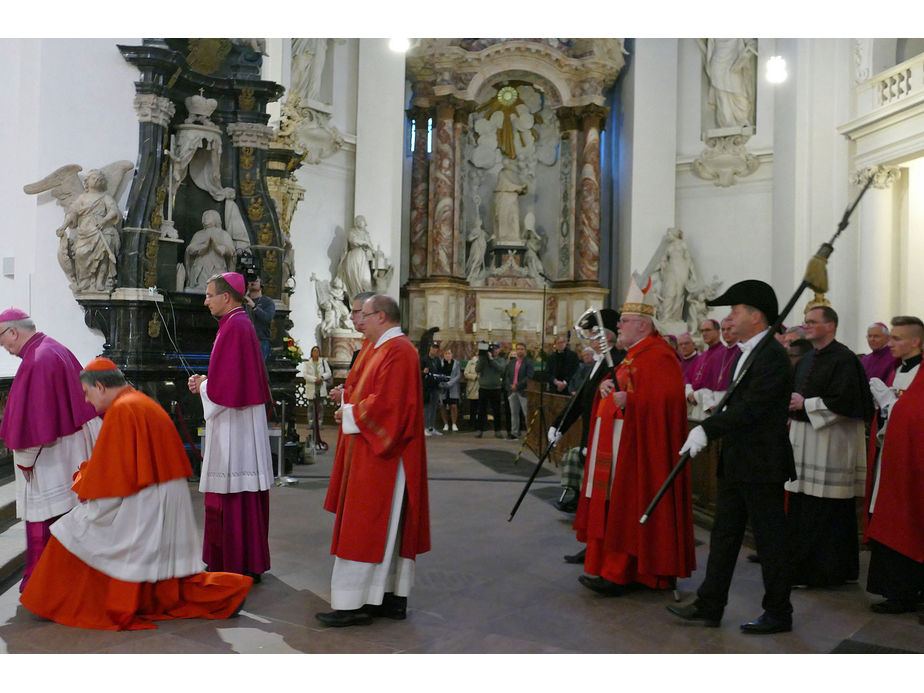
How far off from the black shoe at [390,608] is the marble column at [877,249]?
13.0 metres

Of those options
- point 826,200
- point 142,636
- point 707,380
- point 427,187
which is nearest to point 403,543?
point 142,636

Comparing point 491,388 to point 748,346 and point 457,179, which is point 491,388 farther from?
point 748,346

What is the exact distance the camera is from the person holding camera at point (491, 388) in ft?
49.0

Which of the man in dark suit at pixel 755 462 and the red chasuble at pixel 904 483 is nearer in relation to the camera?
the man in dark suit at pixel 755 462

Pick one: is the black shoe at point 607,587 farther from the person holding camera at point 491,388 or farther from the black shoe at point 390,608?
the person holding camera at point 491,388

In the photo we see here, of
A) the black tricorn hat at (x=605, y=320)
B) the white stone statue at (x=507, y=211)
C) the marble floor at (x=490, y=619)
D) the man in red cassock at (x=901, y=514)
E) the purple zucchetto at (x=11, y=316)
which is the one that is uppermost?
the white stone statue at (x=507, y=211)

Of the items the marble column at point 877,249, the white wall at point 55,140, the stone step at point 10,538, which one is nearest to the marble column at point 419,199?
the marble column at point 877,249

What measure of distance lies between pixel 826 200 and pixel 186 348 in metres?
12.8

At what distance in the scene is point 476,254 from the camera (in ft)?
67.4

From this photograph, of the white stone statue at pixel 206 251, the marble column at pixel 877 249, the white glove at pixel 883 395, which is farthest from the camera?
the marble column at pixel 877 249

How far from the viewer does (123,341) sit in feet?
28.3

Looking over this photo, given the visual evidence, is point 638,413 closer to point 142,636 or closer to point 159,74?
point 142,636

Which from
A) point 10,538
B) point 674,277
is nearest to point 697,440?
point 10,538

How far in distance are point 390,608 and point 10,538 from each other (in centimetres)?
316
